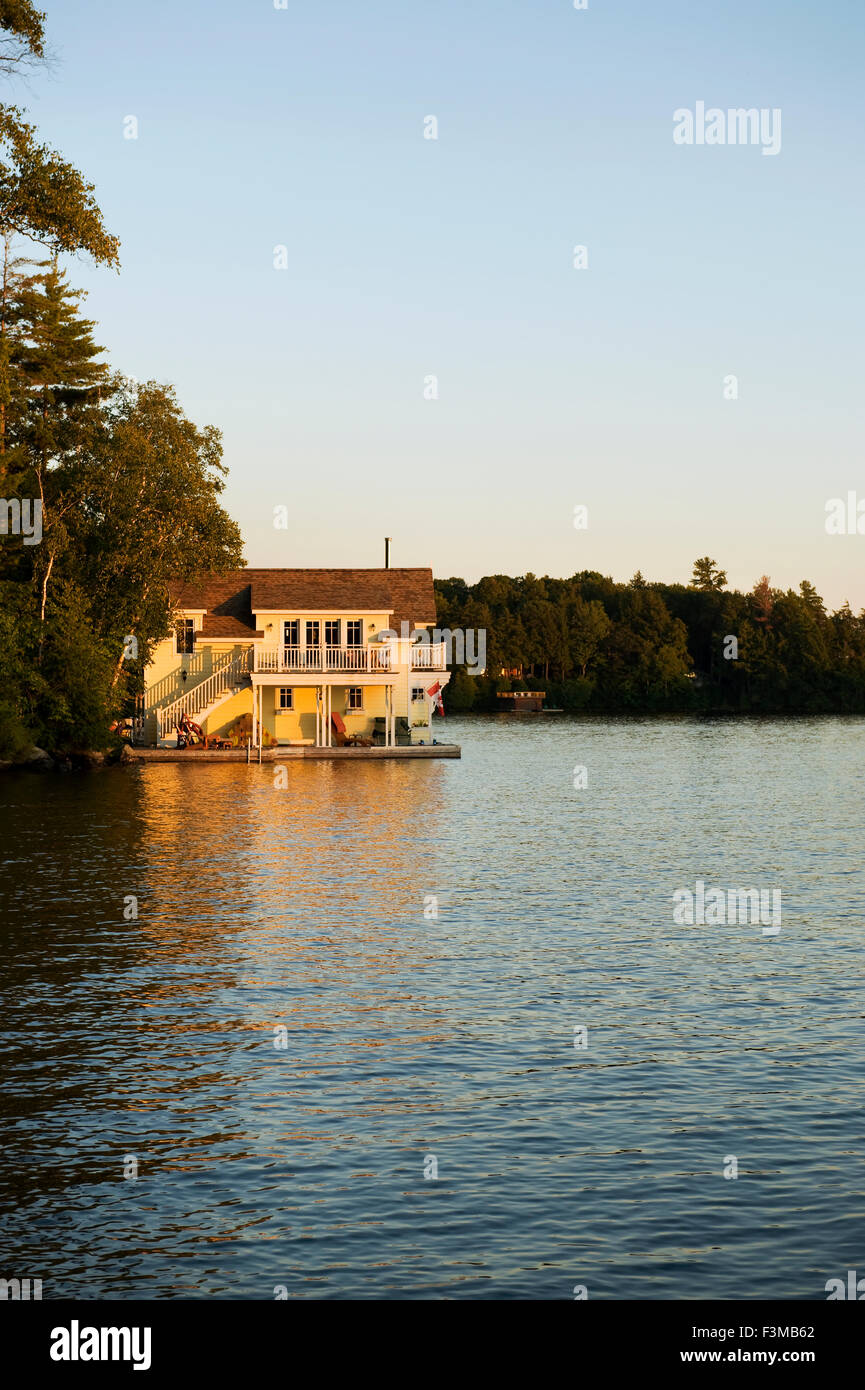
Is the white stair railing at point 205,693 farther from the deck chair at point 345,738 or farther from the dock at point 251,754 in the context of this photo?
the deck chair at point 345,738

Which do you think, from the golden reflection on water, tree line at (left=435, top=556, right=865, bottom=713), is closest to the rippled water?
the golden reflection on water

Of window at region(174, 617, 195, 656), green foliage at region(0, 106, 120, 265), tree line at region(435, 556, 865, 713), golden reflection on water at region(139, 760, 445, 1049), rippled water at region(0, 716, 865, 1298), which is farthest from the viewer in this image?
tree line at region(435, 556, 865, 713)

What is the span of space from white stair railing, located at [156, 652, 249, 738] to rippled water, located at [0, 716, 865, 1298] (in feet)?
95.7

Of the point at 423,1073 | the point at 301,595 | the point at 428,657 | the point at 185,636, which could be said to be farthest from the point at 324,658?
the point at 423,1073

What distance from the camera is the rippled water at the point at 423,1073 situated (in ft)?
31.8

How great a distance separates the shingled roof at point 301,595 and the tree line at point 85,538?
2838 millimetres

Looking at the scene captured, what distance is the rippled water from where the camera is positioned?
9.70 metres

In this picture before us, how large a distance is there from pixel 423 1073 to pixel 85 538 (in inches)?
1990

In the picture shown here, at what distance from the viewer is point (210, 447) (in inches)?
2566

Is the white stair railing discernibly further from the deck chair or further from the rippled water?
the rippled water

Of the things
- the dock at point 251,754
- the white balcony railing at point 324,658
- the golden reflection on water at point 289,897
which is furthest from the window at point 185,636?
the golden reflection on water at point 289,897

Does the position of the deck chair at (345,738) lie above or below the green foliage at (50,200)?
below

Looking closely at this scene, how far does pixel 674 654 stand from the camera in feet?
518

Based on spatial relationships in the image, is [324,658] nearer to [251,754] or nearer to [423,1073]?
[251,754]
